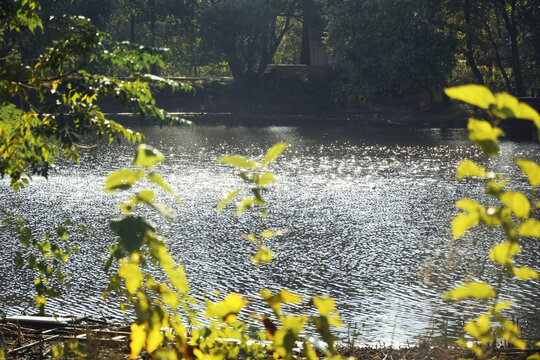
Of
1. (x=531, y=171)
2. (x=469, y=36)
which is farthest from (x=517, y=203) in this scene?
(x=469, y=36)

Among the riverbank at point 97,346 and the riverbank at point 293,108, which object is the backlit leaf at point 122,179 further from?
the riverbank at point 293,108

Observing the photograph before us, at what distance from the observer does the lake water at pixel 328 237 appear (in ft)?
25.2

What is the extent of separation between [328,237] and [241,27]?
1494 inches

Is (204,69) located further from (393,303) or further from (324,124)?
(393,303)

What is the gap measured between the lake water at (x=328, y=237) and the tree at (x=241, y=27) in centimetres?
2546

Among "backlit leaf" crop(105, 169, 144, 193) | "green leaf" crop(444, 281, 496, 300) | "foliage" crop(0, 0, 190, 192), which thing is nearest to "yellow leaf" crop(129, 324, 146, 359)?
"backlit leaf" crop(105, 169, 144, 193)

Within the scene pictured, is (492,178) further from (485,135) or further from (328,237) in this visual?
(328,237)

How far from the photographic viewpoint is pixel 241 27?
156 ft

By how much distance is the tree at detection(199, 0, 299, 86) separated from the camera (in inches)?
1849

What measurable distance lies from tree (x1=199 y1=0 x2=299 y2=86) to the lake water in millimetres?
25461

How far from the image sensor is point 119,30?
64750 mm

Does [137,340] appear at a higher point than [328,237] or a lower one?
higher

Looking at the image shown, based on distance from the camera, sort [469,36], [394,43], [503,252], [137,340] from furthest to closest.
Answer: [394,43]
[469,36]
[137,340]
[503,252]

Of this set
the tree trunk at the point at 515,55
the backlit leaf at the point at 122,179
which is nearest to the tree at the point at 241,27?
the tree trunk at the point at 515,55
